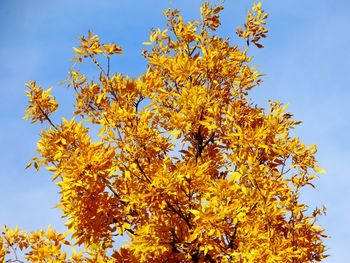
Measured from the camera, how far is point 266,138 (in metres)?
8.26

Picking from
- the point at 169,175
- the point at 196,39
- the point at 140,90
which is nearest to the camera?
the point at 169,175

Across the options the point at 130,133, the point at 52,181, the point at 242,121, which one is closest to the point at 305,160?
the point at 242,121

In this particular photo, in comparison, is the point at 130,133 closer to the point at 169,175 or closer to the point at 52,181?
the point at 169,175

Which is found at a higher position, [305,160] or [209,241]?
[305,160]

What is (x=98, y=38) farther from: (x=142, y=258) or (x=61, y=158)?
(x=142, y=258)

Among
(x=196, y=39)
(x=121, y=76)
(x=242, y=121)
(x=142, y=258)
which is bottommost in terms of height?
(x=142, y=258)

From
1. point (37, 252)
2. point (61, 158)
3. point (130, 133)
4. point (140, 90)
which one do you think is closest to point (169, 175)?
point (130, 133)

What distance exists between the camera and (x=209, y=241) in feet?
24.2

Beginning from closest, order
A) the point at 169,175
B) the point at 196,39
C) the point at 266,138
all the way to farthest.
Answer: the point at 169,175
the point at 266,138
the point at 196,39

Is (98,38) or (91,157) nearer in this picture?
(91,157)

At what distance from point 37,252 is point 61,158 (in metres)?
2.41

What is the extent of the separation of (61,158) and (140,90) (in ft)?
6.69

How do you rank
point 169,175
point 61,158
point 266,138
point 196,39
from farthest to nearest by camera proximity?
point 196,39, point 266,138, point 61,158, point 169,175

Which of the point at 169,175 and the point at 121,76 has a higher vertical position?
the point at 121,76
